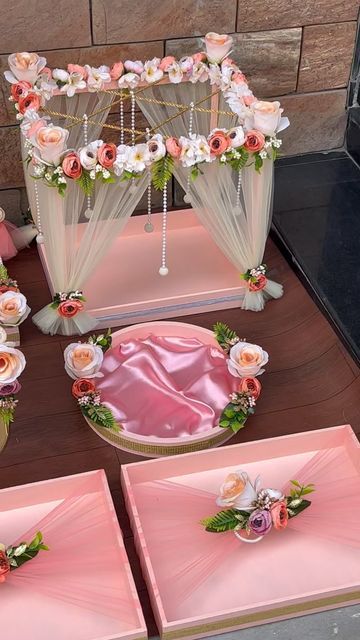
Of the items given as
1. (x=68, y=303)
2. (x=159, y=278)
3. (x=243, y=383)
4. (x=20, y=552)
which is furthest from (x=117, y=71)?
(x=20, y=552)

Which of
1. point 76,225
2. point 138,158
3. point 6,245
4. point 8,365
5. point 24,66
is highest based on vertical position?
point 24,66

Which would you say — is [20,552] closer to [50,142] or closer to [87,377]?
[87,377]

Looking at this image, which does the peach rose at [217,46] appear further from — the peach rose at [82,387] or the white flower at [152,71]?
the peach rose at [82,387]

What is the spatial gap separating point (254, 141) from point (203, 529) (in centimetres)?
147

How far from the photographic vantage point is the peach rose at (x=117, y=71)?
3832 millimetres

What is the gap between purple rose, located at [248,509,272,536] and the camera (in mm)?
2846

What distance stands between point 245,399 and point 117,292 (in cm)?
88

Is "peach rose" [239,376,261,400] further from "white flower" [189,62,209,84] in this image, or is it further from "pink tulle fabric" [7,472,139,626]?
"white flower" [189,62,209,84]

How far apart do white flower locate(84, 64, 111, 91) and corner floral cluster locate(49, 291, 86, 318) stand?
2.93ft

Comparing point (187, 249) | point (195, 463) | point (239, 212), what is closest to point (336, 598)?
point (195, 463)

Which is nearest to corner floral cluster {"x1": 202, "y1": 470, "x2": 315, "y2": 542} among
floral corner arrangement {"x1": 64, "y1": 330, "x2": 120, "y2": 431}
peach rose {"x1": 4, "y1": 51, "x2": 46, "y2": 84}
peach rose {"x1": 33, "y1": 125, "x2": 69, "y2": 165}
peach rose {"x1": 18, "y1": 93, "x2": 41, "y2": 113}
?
floral corner arrangement {"x1": 64, "y1": 330, "x2": 120, "y2": 431}

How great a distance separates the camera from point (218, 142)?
11.0 ft

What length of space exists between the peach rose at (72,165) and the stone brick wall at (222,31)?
38.1 inches

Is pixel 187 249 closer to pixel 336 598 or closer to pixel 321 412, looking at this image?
pixel 321 412
